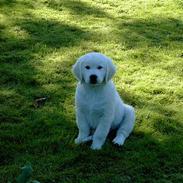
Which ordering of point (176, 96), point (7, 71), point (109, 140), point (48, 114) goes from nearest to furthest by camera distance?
point (109, 140), point (48, 114), point (176, 96), point (7, 71)

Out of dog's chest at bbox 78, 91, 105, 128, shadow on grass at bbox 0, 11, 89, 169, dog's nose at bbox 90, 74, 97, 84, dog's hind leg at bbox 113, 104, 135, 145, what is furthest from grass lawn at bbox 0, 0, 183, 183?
dog's nose at bbox 90, 74, 97, 84

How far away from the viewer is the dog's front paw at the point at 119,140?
20.5ft

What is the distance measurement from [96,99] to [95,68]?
1.23ft

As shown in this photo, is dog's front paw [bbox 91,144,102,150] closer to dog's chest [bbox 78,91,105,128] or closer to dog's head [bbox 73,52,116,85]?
dog's chest [bbox 78,91,105,128]

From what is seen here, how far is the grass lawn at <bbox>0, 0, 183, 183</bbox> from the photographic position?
5.89 meters

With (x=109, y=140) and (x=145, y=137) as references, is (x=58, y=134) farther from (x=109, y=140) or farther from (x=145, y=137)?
(x=145, y=137)

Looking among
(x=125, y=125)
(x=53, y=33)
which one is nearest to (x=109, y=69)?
(x=125, y=125)

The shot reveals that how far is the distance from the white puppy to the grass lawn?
0.21 meters

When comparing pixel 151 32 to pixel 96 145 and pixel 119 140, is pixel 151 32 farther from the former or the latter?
pixel 96 145

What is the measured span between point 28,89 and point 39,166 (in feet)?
7.81

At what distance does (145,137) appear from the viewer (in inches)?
259

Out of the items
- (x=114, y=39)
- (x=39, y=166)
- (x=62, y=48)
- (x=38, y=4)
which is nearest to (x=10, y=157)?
(x=39, y=166)

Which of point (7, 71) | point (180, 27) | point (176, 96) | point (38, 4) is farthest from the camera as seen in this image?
point (38, 4)

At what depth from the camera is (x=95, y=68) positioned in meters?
Result: 5.75
